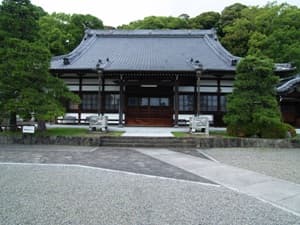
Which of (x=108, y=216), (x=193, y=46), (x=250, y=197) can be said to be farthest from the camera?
(x=193, y=46)

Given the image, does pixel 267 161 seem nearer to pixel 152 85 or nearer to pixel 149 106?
pixel 152 85

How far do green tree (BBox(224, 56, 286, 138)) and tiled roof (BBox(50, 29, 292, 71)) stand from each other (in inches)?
116

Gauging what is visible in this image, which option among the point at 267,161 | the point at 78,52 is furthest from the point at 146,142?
the point at 78,52

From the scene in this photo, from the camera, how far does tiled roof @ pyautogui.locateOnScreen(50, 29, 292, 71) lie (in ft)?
50.6

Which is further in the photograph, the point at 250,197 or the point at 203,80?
the point at 203,80

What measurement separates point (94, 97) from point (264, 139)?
10.9m

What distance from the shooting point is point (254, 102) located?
1125 cm

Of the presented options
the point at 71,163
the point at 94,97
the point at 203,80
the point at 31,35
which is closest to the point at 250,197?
the point at 71,163

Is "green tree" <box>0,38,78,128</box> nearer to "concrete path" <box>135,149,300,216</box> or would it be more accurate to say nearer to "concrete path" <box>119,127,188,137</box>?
"concrete path" <box>119,127,188,137</box>

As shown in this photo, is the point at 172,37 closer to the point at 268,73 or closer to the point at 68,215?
the point at 268,73

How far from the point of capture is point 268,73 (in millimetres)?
11453

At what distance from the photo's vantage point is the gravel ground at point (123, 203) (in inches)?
134

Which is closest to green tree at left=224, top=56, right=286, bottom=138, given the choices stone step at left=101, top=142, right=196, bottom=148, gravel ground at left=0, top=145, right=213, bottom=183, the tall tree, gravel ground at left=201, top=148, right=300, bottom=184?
gravel ground at left=201, top=148, right=300, bottom=184

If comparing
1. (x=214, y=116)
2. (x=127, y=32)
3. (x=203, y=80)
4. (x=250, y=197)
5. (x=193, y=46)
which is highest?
(x=127, y=32)
